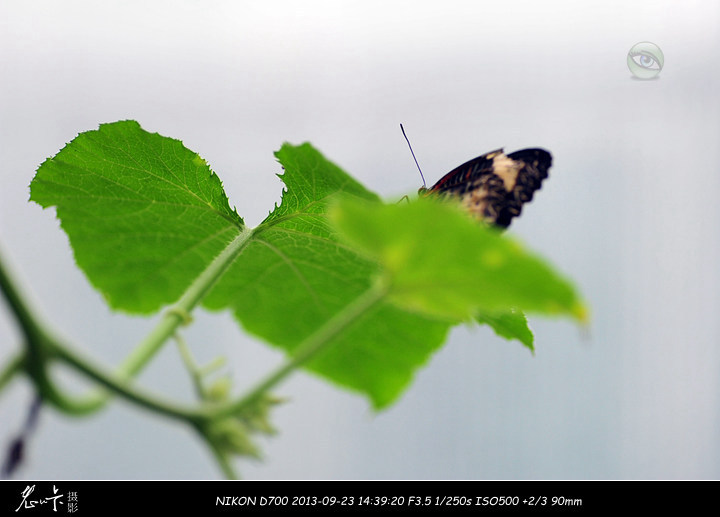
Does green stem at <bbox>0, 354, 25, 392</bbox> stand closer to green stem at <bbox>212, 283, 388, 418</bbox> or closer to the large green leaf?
green stem at <bbox>212, 283, 388, 418</bbox>

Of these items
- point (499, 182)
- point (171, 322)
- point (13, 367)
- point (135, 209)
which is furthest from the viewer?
point (135, 209)

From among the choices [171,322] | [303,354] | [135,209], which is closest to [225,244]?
[135,209]

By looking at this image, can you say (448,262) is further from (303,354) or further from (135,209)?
(135,209)

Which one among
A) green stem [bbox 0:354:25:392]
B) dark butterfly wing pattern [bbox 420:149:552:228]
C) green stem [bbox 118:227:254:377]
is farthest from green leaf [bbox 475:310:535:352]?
green stem [bbox 0:354:25:392]

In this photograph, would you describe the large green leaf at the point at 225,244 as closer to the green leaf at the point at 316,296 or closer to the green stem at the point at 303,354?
the green leaf at the point at 316,296
